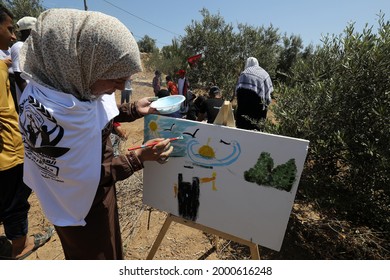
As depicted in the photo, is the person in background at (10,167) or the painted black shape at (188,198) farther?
the person in background at (10,167)

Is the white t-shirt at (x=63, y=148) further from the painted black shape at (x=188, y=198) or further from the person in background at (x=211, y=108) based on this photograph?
the person in background at (x=211, y=108)

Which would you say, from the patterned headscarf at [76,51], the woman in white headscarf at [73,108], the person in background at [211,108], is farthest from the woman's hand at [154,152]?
the person in background at [211,108]

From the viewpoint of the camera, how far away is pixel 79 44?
3.96 ft

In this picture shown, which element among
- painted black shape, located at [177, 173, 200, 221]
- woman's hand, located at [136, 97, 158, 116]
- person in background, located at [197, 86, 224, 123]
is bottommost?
person in background, located at [197, 86, 224, 123]

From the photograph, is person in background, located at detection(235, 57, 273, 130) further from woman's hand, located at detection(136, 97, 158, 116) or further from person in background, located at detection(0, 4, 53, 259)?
person in background, located at detection(0, 4, 53, 259)

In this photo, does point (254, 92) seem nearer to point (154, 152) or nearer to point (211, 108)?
point (211, 108)

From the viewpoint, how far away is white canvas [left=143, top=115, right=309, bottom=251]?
1741mm

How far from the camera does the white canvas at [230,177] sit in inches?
68.6

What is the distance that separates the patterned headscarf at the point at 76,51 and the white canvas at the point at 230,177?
777 mm

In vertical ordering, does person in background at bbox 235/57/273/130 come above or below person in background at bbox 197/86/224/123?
above

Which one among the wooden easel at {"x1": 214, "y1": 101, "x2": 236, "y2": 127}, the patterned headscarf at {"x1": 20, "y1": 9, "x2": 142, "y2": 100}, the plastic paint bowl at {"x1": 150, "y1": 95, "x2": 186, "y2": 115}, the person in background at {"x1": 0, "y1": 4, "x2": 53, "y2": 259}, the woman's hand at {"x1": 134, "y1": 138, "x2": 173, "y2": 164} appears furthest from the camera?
the person in background at {"x1": 0, "y1": 4, "x2": 53, "y2": 259}

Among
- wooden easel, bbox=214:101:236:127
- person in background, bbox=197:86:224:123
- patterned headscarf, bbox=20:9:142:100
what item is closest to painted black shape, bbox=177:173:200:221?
wooden easel, bbox=214:101:236:127

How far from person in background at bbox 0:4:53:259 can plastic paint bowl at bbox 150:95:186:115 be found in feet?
4.55

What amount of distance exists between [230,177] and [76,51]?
1.28 metres
